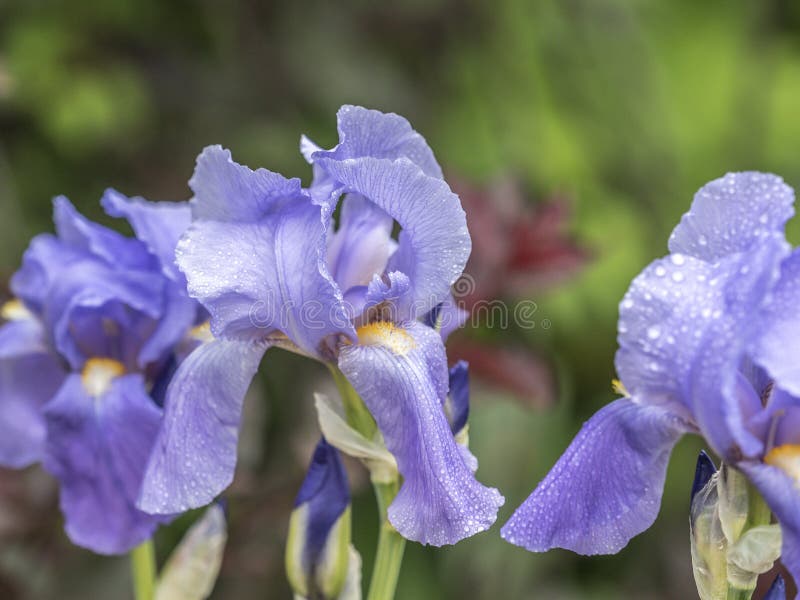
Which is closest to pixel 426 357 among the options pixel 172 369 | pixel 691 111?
pixel 172 369

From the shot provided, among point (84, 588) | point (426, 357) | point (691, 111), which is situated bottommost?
point (84, 588)

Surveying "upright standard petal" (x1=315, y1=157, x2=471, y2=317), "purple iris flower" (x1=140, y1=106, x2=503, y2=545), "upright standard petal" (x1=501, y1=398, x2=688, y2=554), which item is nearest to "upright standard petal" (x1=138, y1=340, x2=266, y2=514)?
"purple iris flower" (x1=140, y1=106, x2=503, y2=545)

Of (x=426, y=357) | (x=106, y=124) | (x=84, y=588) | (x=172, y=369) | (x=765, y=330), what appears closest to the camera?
(x=765, y=330)

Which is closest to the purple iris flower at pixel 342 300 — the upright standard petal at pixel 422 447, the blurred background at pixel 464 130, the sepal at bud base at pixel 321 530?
the upright standard petal at pixel 422 447

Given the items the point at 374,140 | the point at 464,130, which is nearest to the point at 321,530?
the point at 374,140

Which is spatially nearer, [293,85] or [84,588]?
[84,588]

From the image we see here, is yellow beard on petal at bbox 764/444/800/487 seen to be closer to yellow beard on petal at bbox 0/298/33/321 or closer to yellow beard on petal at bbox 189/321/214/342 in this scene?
yellow beard on petal at bbox 189/321/214/342

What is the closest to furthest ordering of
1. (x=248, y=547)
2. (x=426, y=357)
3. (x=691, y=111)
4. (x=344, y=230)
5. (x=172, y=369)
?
(x=426, y=357)
(x=344, y=230)
(x=172, y=369)
(x=248, y=547)
(x=691, y=111)

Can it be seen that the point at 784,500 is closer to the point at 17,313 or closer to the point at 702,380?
the point at 702,380

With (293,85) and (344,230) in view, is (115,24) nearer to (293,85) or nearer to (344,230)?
(293,85)
